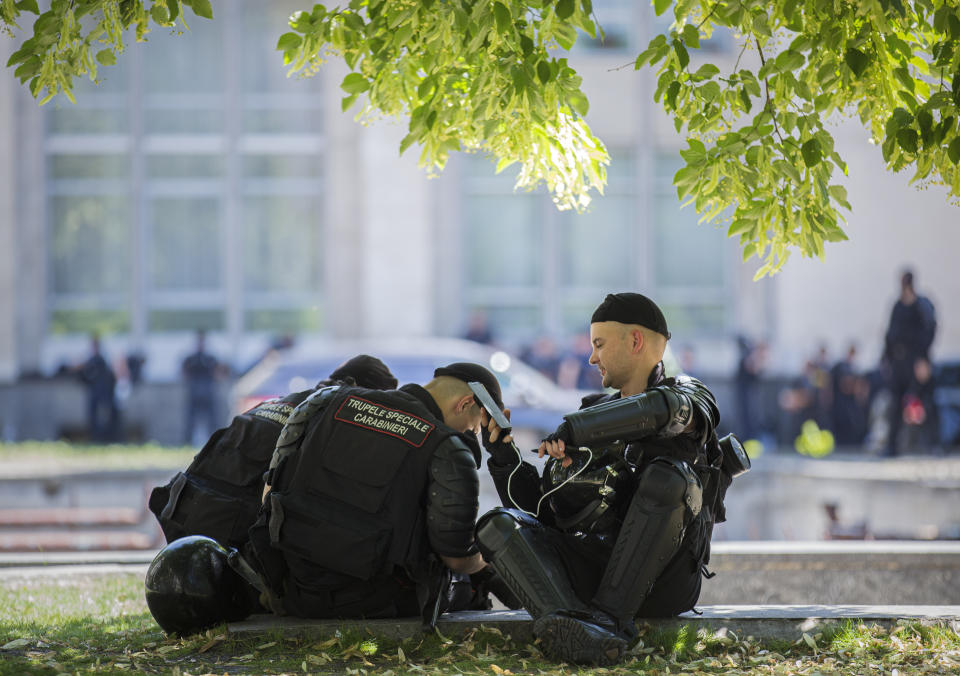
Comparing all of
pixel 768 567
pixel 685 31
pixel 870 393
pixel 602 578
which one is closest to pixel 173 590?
pixel 602 578

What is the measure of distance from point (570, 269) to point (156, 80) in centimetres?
819

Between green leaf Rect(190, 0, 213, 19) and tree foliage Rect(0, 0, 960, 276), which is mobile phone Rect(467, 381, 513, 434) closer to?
tree foliage Rect(0, 0, 960, 276)

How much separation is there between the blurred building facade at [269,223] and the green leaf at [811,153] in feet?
53.9

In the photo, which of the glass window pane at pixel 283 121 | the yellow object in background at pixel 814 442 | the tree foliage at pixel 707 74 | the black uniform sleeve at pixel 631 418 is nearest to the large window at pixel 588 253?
the glass window pane at pixel 283 121

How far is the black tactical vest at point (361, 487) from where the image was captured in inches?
181

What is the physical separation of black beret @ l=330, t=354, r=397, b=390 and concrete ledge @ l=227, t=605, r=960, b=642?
111 centimetres

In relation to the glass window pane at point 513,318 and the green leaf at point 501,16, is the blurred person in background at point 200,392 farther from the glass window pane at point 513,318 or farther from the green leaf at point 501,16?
the green leaf at point 501,16

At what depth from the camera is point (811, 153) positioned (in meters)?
5.40

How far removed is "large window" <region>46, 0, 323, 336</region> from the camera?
22.5 metres

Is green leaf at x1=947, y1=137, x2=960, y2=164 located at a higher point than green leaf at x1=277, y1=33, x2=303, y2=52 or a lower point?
lower

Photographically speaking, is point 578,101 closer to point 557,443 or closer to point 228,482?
point 557,443

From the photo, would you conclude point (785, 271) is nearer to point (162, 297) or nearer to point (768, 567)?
point (162, 297)

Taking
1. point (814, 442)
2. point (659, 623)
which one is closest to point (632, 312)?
point (659, 623)

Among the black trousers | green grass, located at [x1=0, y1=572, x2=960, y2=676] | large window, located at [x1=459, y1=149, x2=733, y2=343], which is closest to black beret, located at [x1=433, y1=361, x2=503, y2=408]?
the black trousers
